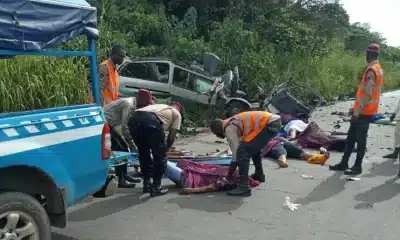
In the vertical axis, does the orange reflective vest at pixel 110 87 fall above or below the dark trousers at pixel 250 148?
above

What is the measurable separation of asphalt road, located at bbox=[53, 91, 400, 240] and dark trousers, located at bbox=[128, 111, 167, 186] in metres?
0.36

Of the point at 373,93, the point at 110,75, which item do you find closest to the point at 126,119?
the point at 110,75

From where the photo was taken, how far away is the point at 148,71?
45.6 ft

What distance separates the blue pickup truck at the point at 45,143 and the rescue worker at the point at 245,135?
2.41m

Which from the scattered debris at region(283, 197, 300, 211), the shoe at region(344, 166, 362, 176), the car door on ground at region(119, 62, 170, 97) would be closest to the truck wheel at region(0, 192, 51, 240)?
the scattered debris at region(283, 197, 300, 211)

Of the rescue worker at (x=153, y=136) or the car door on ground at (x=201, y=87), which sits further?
the car door on ground at (x=201, y=87)

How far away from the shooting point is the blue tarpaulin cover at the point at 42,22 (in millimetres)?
3795

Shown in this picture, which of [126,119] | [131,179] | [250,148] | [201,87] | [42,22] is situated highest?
[42,22]

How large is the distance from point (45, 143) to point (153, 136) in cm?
259

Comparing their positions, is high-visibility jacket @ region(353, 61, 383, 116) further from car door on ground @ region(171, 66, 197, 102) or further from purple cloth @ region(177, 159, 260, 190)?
car door on ground @ region(171, 66, 197, 102)

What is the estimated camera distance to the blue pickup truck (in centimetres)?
372

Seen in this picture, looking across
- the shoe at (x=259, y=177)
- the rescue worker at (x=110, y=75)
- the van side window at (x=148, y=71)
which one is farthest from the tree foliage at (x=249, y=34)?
the shoe at (x=259, y=177)

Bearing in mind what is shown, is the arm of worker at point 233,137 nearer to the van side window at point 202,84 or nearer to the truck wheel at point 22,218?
the truck wheel at point 22,218

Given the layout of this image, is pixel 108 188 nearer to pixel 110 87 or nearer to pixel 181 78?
pixel 110 87
